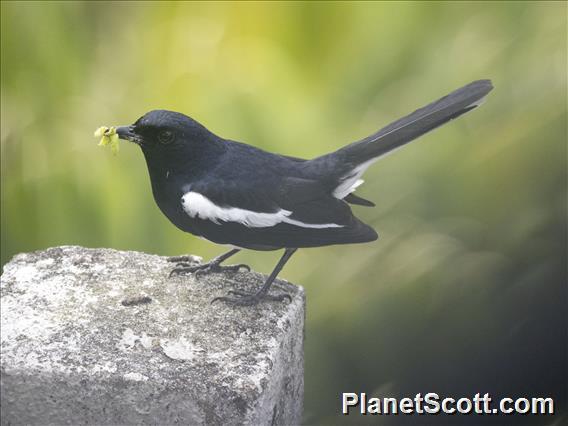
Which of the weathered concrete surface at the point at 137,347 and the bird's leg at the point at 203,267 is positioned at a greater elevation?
the bird's leg at the point at 203,267

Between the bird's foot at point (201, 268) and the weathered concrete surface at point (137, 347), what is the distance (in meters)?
0.03

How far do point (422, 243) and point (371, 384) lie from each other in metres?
0.62

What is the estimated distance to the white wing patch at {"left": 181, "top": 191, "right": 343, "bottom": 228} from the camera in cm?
302

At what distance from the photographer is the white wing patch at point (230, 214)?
9.91ft

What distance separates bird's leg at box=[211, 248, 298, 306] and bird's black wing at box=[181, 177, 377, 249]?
0.40 feet

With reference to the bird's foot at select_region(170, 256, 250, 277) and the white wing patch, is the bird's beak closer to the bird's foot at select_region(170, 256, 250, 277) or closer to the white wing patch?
the white wing patch

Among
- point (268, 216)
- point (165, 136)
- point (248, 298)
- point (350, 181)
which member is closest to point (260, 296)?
point (248, 298)

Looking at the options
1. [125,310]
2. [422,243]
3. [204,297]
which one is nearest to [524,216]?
[422,243]

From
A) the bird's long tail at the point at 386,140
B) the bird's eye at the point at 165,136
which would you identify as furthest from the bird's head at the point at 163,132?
the bird's long tail at the point at 386,140

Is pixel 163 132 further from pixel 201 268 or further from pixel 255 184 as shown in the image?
pixel 201 268

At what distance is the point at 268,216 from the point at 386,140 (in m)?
0.45

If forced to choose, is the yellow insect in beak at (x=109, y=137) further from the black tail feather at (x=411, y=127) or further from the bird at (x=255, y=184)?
the black tail feather at (x=411, y=127)

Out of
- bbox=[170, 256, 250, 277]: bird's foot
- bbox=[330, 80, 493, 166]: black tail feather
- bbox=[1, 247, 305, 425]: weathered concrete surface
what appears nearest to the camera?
bbox=[1, 247, 305, 425]: weathered concrete surface

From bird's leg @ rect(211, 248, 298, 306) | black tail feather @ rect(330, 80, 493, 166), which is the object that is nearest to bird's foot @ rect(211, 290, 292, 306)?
bird's leg @ rect(211, 248, 298, 306)
